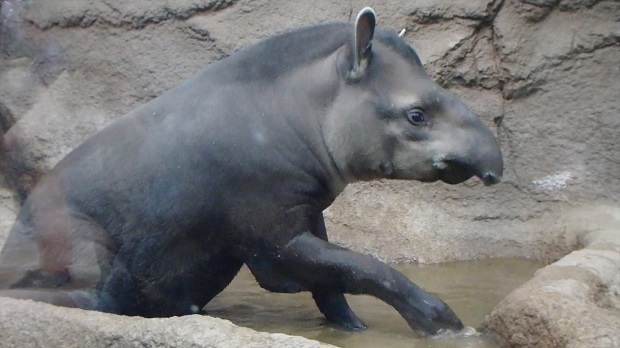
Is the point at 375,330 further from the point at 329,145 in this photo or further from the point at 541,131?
the point at 541,131

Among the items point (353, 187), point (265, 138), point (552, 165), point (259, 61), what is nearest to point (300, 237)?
point (265, 138)

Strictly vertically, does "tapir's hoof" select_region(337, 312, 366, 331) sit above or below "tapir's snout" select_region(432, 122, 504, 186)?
below

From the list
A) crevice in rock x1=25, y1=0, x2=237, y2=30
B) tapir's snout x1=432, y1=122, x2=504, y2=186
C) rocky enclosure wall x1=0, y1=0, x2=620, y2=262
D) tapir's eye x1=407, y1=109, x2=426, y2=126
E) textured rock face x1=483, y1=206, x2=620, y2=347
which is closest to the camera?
textured rock face x1=483, y1=206, x2=620, y2=347

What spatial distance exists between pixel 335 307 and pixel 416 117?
887 millimetres

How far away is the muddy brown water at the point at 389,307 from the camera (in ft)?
12.9

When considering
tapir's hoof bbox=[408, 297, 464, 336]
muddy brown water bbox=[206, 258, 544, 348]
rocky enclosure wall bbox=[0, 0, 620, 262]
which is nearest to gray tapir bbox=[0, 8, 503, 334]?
tapir's hoof bbox=[408, 297, 464, 336]

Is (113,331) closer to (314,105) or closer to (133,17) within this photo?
(314,105)

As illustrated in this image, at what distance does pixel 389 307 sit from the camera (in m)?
4.55

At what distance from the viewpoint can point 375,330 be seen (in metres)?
4.13

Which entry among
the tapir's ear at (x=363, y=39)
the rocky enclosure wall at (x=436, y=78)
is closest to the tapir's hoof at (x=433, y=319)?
the tapir's ear at (x=363, y=39)

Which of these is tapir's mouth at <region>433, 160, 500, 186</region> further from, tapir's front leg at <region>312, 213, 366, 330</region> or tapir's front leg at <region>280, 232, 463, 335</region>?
tapir's front leg at <region>312, 213, 366, 330</region>

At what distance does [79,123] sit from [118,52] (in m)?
0.53

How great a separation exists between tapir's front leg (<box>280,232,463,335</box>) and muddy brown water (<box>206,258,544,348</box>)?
9 centimetres

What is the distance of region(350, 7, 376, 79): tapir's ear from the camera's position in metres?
3.98
